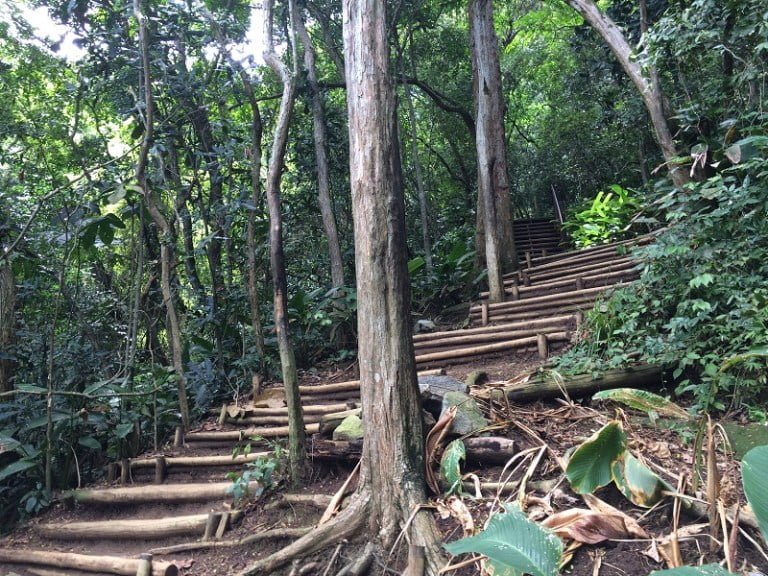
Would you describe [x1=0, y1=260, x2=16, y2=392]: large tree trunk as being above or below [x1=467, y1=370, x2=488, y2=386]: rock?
above

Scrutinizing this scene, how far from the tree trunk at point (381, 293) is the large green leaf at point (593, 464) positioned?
862 millimetres

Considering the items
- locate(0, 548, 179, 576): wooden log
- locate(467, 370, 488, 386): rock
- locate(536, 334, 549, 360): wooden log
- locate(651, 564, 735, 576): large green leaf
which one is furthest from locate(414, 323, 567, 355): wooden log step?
locate(651, 564, 735, 576): large green leaf

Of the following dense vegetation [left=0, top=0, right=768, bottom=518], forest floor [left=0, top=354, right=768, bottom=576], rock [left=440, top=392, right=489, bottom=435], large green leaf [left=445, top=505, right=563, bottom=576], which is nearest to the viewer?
large green leaf [left=445, top=505, right=563, bottom=576]

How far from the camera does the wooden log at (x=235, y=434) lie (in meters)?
5.14

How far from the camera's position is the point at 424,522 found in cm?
300

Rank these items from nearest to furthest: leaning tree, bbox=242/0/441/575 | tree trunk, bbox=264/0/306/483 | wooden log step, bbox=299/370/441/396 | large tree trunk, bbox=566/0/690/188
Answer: leaning tree, bbox=242/0/441/575
tree trunk, bbox=264/0/306/483
wooden log step, bbox=299/370/441/396
large tree trunk, bbox=566/0/690/188

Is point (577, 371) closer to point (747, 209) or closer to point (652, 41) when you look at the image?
point (747, 209)

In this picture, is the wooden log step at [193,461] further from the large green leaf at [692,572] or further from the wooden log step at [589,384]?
the large green leaf at [692,572]

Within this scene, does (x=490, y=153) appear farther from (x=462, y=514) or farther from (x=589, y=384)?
(x=462, y=514)

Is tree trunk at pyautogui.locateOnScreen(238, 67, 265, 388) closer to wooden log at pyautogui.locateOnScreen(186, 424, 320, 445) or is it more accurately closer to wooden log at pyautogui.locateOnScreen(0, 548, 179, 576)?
wooden log at pyautogui.locateOnScreen(186, 424, 320, 445)

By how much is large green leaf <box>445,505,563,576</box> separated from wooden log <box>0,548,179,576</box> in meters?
2.38

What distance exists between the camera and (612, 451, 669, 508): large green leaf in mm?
2723

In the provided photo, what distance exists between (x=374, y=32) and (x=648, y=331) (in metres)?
3.27

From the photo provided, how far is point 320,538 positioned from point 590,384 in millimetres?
2419
